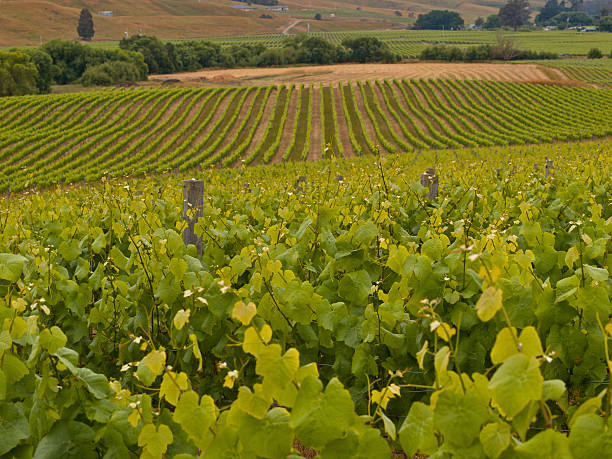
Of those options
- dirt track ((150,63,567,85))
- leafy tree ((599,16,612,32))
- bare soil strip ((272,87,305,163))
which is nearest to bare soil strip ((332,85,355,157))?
bare soil strip ((272,87,305,163))

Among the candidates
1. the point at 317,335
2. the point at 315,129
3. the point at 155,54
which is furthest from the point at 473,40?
the point at 317,335

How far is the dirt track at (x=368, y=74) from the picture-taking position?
58094 mm

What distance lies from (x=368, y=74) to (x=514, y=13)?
346ft

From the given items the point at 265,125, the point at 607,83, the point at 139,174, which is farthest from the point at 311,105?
the point at 607,83

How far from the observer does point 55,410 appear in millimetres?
1889

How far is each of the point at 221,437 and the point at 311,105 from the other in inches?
1787

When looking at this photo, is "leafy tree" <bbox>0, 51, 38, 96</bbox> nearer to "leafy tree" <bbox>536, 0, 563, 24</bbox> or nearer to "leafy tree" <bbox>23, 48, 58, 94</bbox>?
"leafy tree" <bbox>23, 48, 58, 94</bbox>

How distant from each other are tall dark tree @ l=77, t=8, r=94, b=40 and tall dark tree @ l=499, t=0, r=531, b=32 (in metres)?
116

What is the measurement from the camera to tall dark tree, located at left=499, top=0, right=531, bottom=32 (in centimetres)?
13712

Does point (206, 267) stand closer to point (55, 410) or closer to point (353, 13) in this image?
point (55, 410)

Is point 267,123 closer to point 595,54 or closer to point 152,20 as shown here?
point 595,54

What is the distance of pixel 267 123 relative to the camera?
40594mm

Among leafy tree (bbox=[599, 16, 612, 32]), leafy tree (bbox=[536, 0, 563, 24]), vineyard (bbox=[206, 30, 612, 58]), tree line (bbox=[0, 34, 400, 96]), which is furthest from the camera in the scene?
leafy tree (bbox=[536, 0, 563, 24])

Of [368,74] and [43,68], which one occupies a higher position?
[368,74]
